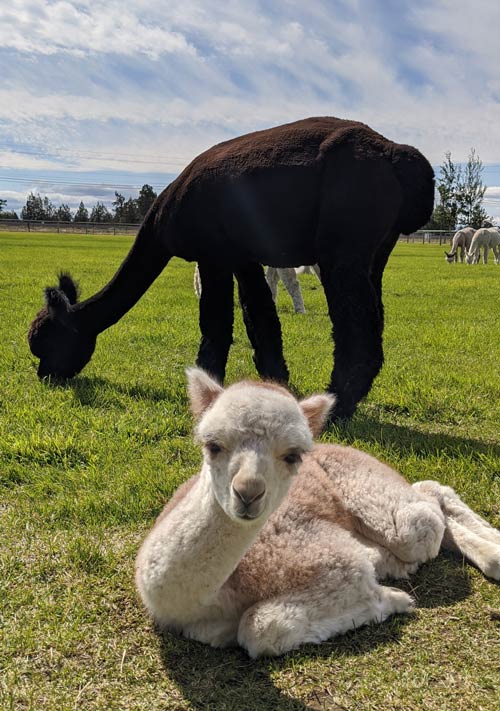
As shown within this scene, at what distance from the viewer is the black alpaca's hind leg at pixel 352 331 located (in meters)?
4.91

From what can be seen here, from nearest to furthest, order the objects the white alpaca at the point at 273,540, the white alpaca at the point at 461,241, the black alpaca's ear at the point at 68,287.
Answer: the white alpaca at the point at 273,540 → the black alpaca's ear at the point at 68,287 → the white alpaca at the point at 461,241

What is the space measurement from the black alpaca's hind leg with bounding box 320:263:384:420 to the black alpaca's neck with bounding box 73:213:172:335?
78.5 inches

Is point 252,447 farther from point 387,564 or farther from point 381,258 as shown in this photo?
point 381,258

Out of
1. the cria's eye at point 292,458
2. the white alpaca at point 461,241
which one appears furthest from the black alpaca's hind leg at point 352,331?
the white alpaca at point 461,241

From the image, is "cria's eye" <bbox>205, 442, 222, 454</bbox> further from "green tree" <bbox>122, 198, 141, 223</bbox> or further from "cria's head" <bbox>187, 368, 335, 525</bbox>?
"green tree" <bbox>122, 198, 141, 223</bbox>

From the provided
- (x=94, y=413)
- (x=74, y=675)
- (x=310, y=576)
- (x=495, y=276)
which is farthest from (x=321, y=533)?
(x=495, y=276)

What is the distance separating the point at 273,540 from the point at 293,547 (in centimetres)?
9

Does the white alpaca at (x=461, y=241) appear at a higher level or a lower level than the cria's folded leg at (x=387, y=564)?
higher

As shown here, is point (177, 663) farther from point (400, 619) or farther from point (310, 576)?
point (400, 619)

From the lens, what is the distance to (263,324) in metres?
6.09

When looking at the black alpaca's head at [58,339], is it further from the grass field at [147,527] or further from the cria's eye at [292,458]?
the cria's eye at [292,458]

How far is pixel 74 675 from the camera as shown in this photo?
2.45 meters

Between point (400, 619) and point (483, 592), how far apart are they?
477 millimetres

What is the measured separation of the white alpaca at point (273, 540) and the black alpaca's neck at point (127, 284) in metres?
3.67
